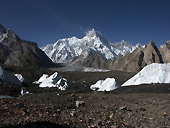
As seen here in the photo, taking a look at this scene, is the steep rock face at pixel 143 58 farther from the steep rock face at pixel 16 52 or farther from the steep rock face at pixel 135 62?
the steep rock face at pixel 16 52

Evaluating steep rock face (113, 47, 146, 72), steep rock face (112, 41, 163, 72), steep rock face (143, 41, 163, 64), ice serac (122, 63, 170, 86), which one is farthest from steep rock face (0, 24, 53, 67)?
ice serac (122, 63, 170, 86)

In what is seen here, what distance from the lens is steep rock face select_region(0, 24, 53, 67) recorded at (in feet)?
355

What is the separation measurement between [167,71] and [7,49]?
125714 millimetres

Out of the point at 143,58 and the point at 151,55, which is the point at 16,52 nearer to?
the point at 143,58

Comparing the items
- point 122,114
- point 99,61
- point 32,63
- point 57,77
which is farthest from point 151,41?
point 122,114

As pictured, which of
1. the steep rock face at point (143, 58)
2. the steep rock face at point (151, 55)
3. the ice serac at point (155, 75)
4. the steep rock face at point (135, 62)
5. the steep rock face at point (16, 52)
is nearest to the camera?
the ice serac at point (155, 75)

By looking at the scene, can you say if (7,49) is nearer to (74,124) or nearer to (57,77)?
(57,77)

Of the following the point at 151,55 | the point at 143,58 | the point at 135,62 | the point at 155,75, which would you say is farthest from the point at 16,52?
the point at 155,75

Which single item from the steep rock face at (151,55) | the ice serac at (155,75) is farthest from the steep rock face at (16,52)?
the ice serac at (155,75)

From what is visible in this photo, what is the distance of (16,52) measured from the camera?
4756 inches

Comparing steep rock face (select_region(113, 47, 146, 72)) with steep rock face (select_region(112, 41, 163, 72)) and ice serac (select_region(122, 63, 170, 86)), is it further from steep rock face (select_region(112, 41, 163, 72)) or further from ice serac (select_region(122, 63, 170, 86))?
ice serac (select_region(122, 63, 170, 86))

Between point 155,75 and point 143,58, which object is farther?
point 143,58

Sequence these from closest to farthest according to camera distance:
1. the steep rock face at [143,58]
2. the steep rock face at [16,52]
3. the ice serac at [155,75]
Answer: the ice serac at [155,75] → the steep rock face at [16,52] → the steep rock face at [143,58]

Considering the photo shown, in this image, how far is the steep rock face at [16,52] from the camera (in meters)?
108
